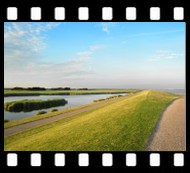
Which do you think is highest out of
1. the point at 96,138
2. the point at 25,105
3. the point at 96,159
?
the point at 96,159

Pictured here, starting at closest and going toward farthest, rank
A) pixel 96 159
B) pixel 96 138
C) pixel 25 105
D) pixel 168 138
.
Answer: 1. pixel 96 159
2. pixel 168 138
3. pixel 96 138
4. pixel 25 105

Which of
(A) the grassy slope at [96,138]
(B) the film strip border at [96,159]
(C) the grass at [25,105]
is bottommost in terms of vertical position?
(C) the grass at [25,105]

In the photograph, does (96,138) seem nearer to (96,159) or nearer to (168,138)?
(168,138)

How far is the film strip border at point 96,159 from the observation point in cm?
735

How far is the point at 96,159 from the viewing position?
24.3 feet

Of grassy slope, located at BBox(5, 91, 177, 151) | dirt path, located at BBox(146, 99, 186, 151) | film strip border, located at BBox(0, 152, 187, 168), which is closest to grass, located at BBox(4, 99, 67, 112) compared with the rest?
grassy slope, located at BBox(5, 91, 177, 151)

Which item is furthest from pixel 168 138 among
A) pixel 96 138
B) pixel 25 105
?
pixel 25 105

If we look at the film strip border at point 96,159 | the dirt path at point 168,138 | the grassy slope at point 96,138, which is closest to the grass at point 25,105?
the grassy slope at point 96,138

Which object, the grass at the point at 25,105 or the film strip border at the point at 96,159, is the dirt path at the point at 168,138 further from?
the grass at the point at 25,105

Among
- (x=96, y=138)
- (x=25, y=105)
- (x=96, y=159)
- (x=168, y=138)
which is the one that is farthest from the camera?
(x=25, y=105)

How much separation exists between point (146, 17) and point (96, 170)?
553cm

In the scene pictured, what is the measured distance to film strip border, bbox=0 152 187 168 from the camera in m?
7.35

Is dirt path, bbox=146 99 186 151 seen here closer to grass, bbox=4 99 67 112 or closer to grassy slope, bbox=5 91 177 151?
grassy slope, bbox=5 91 177 151

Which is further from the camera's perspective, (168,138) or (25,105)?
(25,105)
